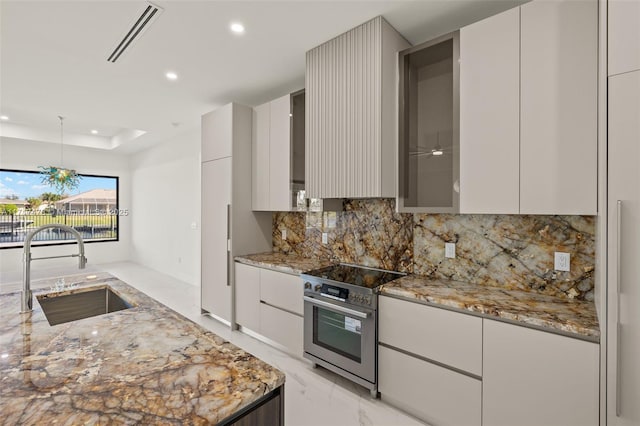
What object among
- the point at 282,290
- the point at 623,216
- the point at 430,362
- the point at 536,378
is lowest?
the point at 430,362

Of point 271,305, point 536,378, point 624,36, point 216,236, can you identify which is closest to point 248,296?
point 271,305

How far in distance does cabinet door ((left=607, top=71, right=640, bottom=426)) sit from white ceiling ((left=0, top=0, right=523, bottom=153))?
1259 mm

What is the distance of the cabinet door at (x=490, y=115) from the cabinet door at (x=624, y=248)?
581 millimetres

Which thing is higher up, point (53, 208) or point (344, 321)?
point (53, 208)

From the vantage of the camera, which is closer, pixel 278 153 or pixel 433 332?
pixel 433 332

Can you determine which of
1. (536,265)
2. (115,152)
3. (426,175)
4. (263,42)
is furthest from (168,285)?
(536,265)

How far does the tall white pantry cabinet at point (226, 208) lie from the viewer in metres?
3.52

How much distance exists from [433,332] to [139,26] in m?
3.02

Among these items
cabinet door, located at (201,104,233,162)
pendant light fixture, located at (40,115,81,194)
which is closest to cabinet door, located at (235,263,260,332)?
cabinet door, located at (201,104,233,162)

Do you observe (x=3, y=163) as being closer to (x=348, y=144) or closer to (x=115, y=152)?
(x=115, y=152)

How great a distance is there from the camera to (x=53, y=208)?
6.75m

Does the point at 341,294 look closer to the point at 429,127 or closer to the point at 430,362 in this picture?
the point at 430,362

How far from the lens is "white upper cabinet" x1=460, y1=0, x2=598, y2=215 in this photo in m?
1.65

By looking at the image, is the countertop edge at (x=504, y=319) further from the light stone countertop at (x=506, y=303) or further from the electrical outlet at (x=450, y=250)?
the electrical outlet at (x=450, y=250)
